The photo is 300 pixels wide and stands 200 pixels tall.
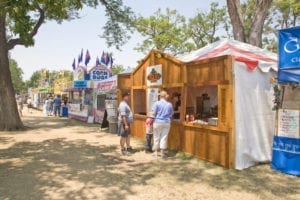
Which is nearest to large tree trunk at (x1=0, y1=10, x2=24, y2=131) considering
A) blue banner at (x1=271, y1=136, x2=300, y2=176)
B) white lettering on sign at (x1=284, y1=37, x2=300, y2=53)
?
blue banner at (x1=271, y1=136, x2=300, y2=176)

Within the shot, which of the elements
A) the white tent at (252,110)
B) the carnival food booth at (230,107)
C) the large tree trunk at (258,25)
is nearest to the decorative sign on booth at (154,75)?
the carnival food booth at (230,107)

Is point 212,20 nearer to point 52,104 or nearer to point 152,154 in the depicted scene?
point 52,104

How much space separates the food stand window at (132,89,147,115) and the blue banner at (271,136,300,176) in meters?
6.12

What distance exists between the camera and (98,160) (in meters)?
8.82

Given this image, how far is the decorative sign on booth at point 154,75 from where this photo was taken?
1063cm

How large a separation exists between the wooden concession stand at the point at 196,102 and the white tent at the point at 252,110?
215 mm

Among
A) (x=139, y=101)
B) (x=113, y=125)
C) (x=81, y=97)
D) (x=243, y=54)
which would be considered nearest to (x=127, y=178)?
(x=243, y=54)

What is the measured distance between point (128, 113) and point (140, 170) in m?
2.24

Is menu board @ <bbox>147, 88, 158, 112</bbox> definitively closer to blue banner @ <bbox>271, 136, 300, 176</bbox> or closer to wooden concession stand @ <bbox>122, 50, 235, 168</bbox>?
wooden concession stand @ <bbox>122, 50, 235, 168</bbox>

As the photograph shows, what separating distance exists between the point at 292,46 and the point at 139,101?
695 cm

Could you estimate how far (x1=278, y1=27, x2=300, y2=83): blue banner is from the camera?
22.5 ft

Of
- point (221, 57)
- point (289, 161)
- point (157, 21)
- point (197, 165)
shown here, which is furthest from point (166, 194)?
→ point (157, 21)

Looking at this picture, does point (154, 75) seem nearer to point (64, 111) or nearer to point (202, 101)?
point (202, 101)

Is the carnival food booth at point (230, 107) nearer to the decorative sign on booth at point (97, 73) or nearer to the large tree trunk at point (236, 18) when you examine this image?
the large tree trunk at point (236, 18)
